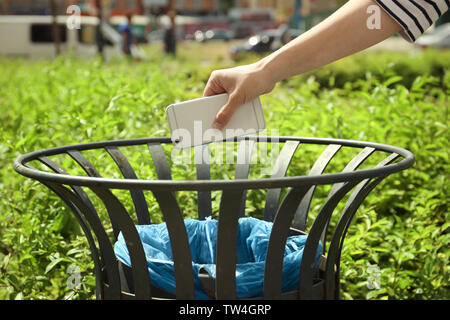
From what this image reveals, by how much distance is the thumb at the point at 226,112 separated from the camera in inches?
59.4

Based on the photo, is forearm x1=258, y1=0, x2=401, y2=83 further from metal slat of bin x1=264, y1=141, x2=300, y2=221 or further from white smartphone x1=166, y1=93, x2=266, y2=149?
metal slat of bin x1=264, y1=141, x2=300, y2=221

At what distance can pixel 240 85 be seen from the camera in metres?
1.50

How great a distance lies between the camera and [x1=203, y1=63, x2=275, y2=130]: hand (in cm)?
150

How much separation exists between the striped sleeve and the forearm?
24 mm

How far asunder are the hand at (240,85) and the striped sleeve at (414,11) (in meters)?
0.34

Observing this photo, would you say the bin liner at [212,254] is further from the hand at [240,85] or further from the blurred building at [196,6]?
the blurred building at [196,6]

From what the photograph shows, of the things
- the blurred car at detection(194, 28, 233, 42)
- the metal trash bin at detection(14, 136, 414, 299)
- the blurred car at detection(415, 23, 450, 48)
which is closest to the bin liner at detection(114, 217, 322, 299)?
the metal trash bin at detection(14, 136, 414, 299)

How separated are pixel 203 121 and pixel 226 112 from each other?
0.07 meters

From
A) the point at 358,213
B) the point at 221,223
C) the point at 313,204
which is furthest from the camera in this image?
the point at 313,204

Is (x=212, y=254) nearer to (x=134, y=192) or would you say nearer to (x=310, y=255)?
(x=134, y=192)

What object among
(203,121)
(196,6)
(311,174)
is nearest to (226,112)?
(203,121)

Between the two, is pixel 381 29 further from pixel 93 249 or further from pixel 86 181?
pixel 93 249

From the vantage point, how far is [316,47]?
58.4 inches
